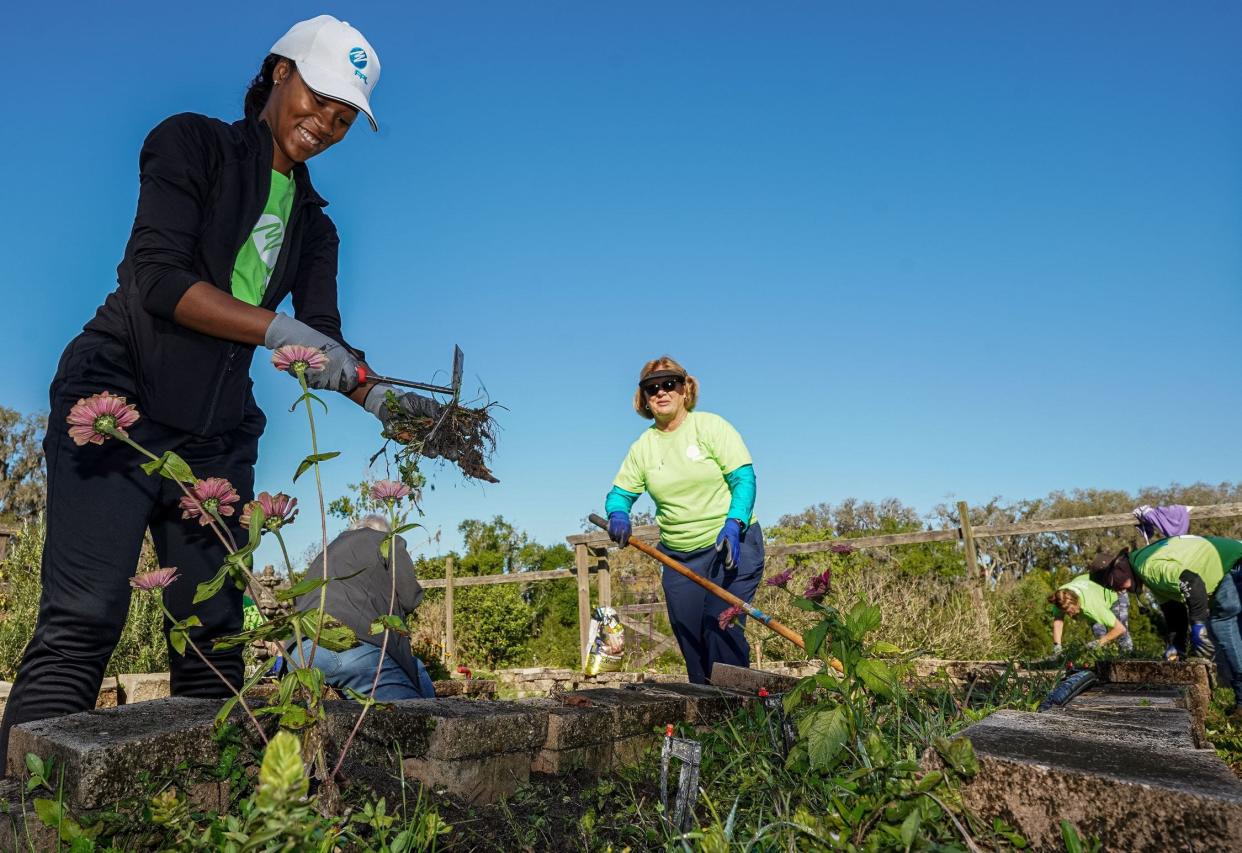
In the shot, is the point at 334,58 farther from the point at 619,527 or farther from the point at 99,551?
the point at 619,527

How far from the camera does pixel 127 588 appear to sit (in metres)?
2.09

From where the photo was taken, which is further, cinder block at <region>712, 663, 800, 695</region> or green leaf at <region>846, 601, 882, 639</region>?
cinder block at <region>712, 663, 800, 695</region>

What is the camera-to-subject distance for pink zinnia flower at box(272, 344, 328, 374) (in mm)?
1711

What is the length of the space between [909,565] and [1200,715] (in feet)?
→ 24.6

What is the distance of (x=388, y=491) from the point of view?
6.07ft

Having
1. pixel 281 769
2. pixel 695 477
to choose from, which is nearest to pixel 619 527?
pixel 695 477

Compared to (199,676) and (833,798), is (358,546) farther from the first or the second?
(833,798)

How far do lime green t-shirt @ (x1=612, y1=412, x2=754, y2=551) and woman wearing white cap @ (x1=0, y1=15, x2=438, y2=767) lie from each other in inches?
94.3

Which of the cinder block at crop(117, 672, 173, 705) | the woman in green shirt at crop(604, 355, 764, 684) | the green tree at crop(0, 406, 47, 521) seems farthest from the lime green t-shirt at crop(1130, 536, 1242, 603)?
the green tree at crop(0, 406, 47, 521)

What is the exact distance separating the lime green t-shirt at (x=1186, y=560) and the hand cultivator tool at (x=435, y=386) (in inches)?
196

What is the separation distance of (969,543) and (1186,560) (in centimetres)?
341

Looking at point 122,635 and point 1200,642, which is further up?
point 122,635

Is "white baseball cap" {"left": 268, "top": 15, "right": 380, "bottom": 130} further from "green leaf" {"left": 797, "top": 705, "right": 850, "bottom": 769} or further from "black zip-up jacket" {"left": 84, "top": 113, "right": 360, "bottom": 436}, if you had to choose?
"green leaf" {"left": 797, "top": 705, "right": 850, "bottom": 769}

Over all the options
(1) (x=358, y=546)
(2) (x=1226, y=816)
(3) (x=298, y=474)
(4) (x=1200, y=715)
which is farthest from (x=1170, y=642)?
(3) (x=298, y=474)
